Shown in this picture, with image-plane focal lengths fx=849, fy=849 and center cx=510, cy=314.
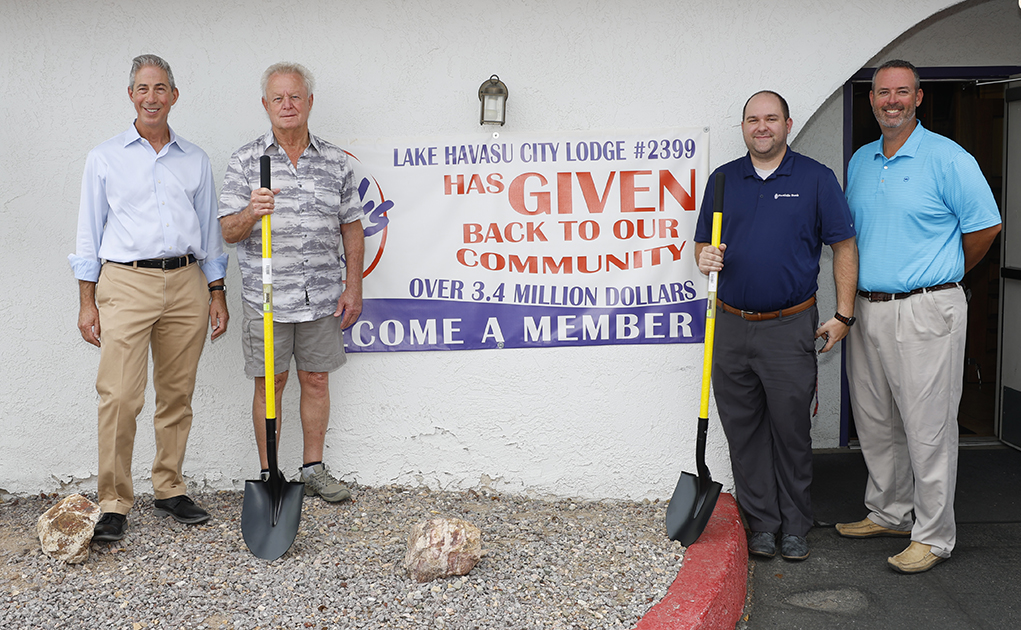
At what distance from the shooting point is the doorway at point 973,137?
17.6ft

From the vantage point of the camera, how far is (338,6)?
4.09 m

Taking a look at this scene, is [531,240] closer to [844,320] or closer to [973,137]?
[844,320]

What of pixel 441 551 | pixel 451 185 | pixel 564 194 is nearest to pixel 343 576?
pixel 441 551

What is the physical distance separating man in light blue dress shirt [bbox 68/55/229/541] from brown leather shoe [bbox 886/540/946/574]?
3.33 meters

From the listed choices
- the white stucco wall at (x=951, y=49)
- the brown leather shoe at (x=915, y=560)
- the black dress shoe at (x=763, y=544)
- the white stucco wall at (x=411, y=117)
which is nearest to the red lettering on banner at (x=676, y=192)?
the white stucco wall at (x=411, y=117)

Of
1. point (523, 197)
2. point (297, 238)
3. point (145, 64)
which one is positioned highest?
point (145, 64)

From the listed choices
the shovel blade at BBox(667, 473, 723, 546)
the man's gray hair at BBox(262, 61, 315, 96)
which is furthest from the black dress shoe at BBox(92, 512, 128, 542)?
the shovel blade at BBox(667, 473, 723, 546)

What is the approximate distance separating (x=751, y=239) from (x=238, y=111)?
2.52m

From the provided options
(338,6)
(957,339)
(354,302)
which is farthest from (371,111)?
(957,339)

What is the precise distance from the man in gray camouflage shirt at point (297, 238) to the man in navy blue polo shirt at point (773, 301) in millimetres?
1678

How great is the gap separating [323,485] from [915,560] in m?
2.73

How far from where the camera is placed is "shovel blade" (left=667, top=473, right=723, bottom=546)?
12.2 ft

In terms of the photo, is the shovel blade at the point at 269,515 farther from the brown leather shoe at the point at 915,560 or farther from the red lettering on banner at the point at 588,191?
the brown leather shoe at the point at 915,560

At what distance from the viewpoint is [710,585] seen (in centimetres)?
332
